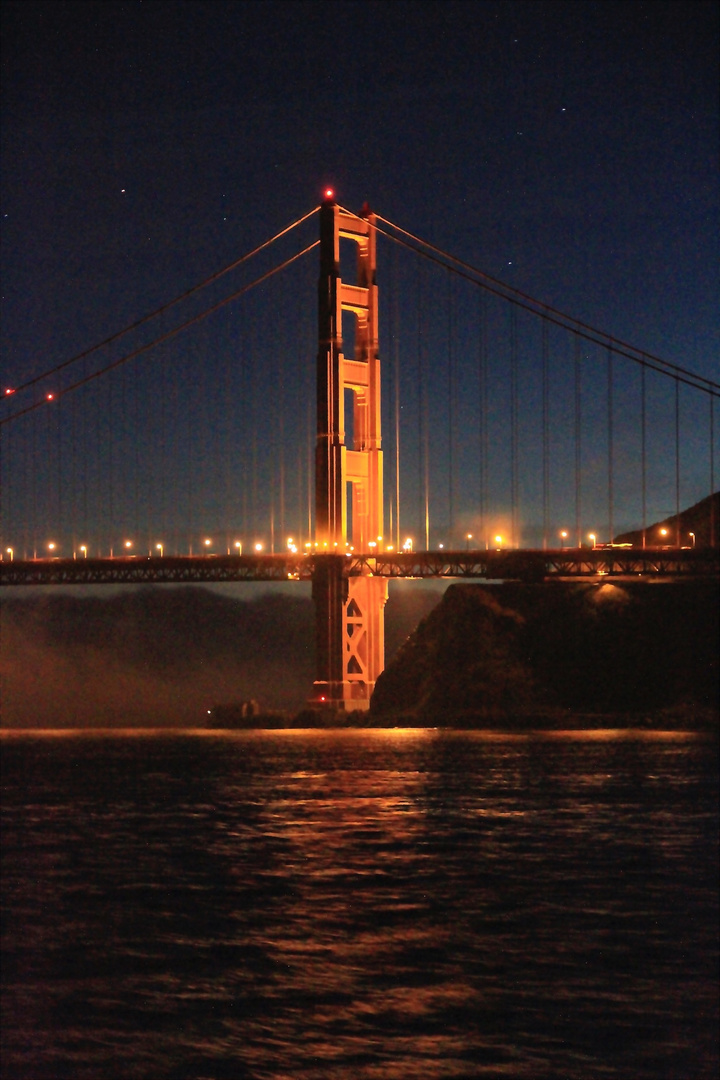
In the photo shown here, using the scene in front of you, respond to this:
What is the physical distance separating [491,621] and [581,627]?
6.54 m

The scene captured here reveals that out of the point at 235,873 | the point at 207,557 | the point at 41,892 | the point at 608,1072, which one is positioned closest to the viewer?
the point at 608,1072

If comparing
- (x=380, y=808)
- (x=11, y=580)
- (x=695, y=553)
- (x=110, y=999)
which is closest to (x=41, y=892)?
(x=110, y=999)

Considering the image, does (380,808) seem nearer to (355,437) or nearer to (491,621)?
(355,437)

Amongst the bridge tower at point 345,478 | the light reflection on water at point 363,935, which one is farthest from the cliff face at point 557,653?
the light reflection on water at point 363,935

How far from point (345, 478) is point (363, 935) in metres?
71.0

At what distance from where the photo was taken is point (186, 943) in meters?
16.0

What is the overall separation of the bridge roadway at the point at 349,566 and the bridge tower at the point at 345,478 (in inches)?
61.2

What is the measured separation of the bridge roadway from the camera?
8031 centimetres

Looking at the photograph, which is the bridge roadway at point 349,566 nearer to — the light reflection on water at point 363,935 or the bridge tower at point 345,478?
the bridge tower at point 345,478

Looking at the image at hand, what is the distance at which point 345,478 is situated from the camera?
86875 millimetres

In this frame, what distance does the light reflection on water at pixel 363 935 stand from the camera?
443 inches

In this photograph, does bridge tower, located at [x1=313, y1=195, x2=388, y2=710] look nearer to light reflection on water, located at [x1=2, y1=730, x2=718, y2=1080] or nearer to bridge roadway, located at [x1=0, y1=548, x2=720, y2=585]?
bridge roadway, located at [x1=0, y1=548, x2=720, y2=585]

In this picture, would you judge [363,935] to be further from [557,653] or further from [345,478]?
[557,653]

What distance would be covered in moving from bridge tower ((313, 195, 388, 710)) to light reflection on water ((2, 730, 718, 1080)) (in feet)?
157
